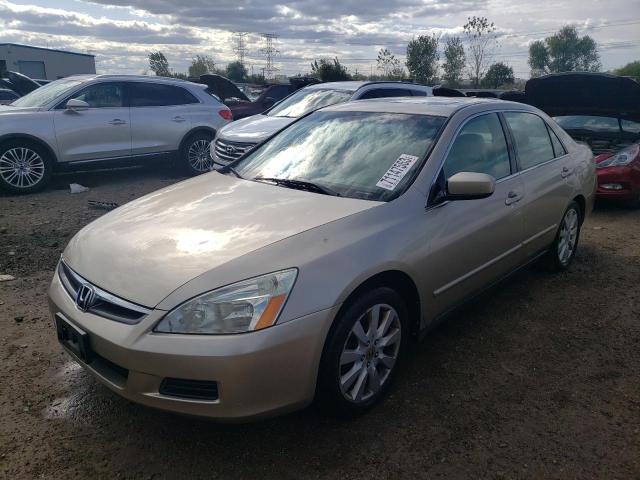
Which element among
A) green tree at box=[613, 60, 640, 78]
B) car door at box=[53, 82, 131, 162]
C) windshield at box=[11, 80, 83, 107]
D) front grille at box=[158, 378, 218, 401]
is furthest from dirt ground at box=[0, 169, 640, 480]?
green tree at box=[613, 60, 640, 78]

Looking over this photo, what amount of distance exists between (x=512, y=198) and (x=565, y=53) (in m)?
79.2

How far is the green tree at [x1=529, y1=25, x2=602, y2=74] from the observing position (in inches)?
2694

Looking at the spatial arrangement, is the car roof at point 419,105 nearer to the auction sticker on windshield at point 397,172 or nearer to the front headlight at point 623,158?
the auction sticker on windshield at point 397,172

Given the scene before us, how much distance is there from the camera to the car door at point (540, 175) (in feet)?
13.0

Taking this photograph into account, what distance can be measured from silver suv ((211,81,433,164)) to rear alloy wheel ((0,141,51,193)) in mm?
2521

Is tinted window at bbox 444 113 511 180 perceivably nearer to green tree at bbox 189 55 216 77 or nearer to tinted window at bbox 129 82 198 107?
tinted window at bbox 129 82 198 107

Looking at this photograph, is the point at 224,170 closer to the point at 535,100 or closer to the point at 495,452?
the point at 495,452

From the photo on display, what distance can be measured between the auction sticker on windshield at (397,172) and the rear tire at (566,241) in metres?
2.14

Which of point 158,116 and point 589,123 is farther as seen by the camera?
point 158,116

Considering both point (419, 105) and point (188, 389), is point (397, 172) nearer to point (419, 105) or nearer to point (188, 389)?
point (419, 105)

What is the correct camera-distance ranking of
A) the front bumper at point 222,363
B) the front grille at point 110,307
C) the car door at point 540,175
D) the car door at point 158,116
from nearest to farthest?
the front bumper at point 222,363 → the front grille at point 110,307 → the car door at point 540,175 → the car door at point 158,116

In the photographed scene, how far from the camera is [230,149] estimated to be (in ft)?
24.6

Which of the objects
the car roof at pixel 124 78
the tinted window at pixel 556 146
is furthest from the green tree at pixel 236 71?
the tinted window at pixel 556 146

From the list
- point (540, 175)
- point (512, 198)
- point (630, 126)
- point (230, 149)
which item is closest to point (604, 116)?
point (630, 126)
